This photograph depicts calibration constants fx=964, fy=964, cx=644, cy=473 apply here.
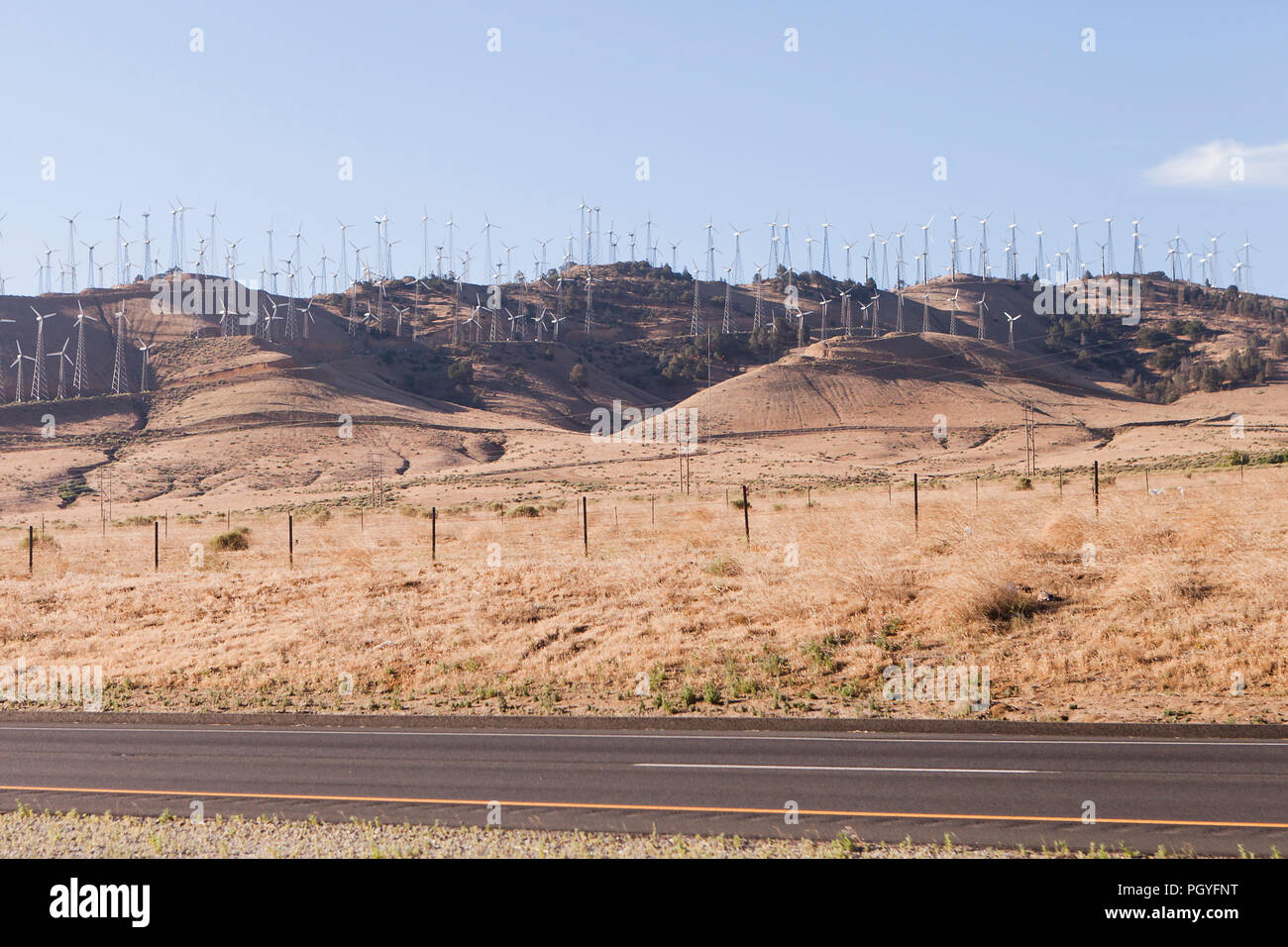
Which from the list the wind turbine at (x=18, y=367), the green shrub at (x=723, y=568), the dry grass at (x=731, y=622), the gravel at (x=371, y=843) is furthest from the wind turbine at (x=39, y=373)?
the gravel at (x=371, y=843)

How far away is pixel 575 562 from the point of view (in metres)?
29.1

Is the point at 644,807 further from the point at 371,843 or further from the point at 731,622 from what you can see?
the point at 731,622

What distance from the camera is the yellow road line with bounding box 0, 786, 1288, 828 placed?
9844 millimetres

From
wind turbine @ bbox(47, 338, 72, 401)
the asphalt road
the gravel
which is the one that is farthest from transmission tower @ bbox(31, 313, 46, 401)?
the gravel

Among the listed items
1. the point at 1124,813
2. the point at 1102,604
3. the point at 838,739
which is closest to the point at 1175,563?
the point at 1102,604

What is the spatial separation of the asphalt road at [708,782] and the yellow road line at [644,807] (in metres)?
0.03

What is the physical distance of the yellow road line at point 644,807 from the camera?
984 cm

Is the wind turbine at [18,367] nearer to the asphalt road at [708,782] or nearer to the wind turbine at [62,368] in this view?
→ the wind turbine at [62,368]

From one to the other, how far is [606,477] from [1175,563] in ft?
207

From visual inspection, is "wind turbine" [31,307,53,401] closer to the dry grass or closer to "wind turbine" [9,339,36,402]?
"wind turbine" [9,339,36,402]

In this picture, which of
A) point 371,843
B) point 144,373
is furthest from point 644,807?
point 144,373

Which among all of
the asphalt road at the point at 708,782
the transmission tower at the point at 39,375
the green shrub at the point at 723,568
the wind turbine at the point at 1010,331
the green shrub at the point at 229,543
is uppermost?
the wind turbine at the point at 1010,331

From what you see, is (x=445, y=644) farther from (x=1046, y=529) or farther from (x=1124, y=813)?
(x=1046, y=529)

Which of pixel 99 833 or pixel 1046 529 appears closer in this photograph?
pixel 99 833
